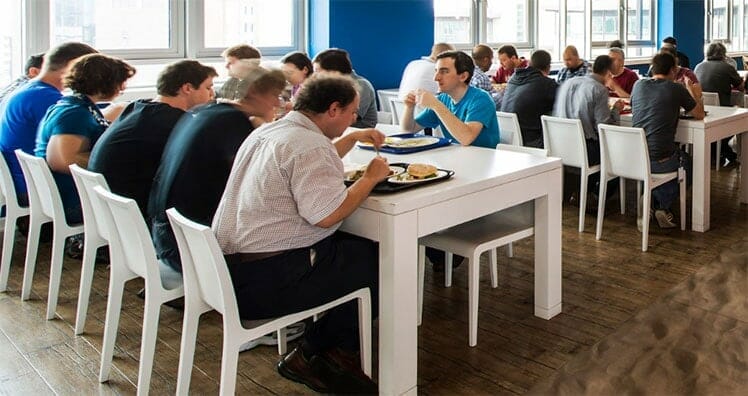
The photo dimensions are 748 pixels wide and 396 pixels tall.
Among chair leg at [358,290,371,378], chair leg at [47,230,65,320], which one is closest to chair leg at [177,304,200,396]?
chair leg at [358,290,371,378]

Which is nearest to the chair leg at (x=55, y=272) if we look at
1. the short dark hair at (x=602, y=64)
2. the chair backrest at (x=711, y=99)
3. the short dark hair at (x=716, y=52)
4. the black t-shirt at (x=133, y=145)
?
the black t-shirt at (x=133, y=145)

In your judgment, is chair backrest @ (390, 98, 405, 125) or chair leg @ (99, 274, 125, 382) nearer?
chair leg @ (99, 274, 125, 382)

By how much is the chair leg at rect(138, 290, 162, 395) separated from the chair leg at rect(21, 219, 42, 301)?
3.96 feet

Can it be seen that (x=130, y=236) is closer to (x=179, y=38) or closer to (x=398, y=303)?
(x=398, y=303)

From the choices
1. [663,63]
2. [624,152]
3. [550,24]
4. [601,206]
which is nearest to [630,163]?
[624,152]

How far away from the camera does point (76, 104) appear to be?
10.1ft

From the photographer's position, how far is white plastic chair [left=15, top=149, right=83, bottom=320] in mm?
2920

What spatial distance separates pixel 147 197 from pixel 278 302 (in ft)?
3.16

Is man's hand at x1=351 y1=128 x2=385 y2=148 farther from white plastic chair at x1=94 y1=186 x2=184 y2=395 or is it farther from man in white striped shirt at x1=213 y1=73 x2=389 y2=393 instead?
white plastic chair at x1=94 y1=186 x2=184 y2=395

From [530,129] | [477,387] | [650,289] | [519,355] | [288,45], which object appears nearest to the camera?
[477,387]

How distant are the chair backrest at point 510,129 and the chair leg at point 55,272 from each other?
8.15 ft

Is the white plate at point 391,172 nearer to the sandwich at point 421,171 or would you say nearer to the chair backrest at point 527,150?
the sandwich at point 421,171

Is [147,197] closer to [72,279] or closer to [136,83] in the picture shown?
[72,279]

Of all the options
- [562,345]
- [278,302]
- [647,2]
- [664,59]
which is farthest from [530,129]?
[647,2]
